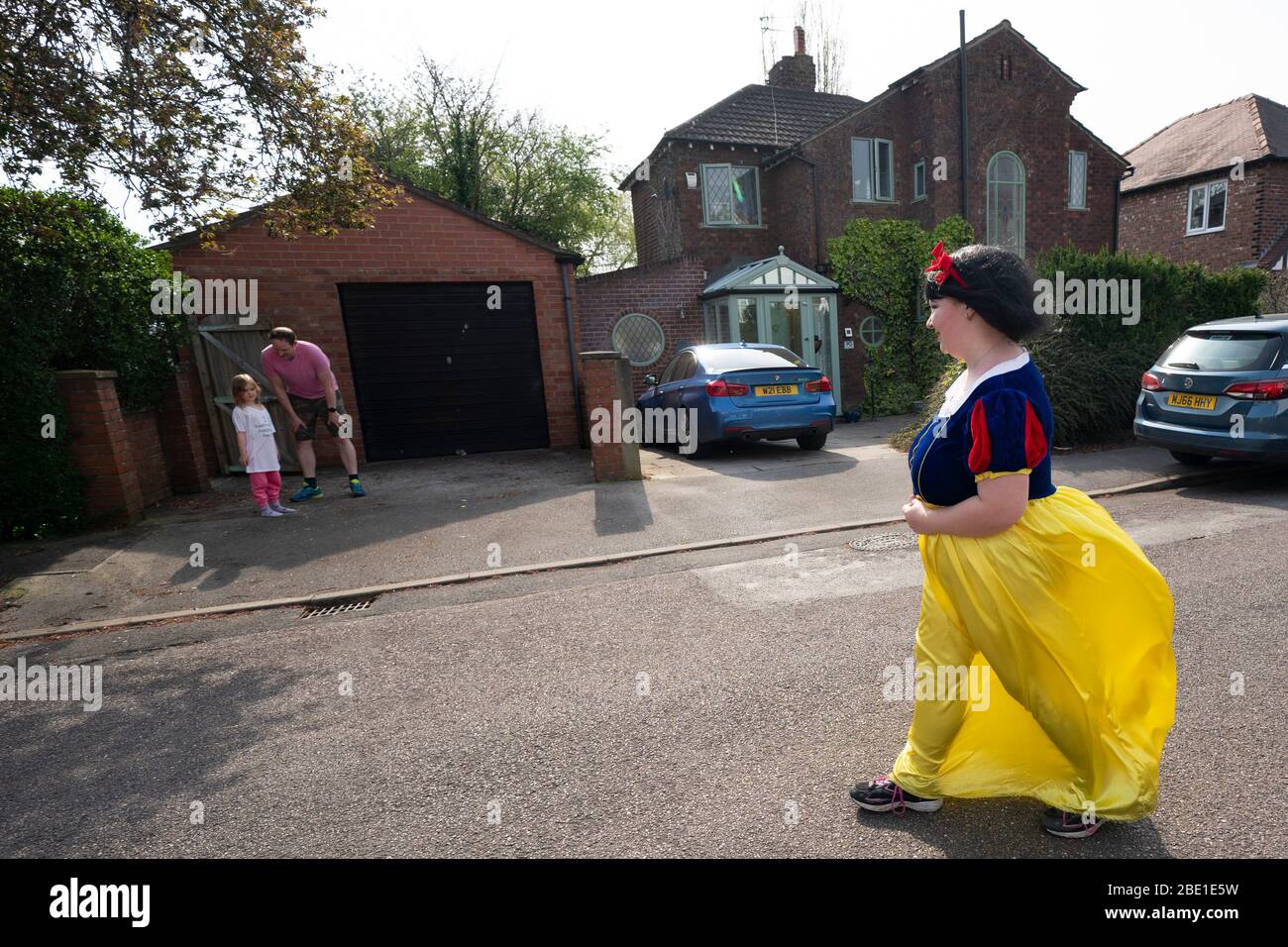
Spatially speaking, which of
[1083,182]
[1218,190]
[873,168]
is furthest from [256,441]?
[1218,190]

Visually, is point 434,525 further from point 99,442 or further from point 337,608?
point 99,442

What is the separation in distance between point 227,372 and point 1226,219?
1120 inches

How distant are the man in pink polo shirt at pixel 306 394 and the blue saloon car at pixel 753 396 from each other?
15.2 feet

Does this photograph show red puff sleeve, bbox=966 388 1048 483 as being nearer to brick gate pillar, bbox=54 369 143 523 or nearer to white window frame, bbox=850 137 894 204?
brick gate pillar, bbox=54 369 143 523

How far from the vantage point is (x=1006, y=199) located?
58.7 ft

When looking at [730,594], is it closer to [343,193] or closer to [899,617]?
[899,617]

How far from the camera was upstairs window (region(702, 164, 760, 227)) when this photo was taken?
17.4 m

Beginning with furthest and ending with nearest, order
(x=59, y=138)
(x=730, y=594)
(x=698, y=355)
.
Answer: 1. (x=698, y=355)
2. (x=59, y=138)
3. (x=730, y=594)

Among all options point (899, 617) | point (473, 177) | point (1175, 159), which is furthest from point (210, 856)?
point (1175, 159)

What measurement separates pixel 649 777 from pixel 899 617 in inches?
81.4

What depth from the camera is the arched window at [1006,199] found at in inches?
694

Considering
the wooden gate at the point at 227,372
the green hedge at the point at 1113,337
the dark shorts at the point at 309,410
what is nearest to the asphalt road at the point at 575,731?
the dark shorts at the point at 309,410
